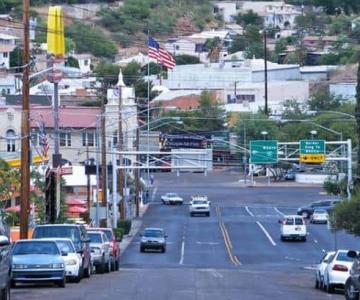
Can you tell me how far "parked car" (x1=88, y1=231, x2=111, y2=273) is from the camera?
50.8 meters

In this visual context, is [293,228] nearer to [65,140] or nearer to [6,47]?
[65,140]

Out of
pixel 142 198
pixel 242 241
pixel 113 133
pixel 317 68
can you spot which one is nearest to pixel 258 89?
pixel 317 68

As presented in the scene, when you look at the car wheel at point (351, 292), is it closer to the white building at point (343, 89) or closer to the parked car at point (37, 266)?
the parked car at point (37, 266)

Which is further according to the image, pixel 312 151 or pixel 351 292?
pixel 312 151

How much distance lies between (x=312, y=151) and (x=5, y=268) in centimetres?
5069

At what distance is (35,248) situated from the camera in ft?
135

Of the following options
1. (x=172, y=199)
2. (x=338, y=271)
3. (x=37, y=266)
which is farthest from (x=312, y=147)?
(x=37, y=266)

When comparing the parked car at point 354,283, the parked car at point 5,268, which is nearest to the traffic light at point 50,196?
the parked car at point 354,283

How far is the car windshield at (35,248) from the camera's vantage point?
41.0 metres

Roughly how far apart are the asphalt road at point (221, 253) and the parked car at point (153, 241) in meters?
0.56

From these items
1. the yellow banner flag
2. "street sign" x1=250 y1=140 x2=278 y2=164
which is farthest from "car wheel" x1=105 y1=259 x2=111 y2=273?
"street sign" x1=250 y1=140 x2=278 y2=164

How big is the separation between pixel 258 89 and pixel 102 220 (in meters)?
88.7

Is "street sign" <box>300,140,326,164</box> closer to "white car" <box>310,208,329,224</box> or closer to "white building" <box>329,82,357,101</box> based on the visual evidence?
"white car" <box>310,208,329,224</box>

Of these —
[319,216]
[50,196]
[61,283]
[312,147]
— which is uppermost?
[312,147]
